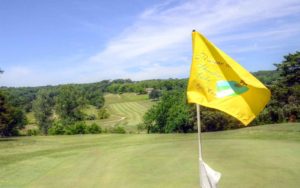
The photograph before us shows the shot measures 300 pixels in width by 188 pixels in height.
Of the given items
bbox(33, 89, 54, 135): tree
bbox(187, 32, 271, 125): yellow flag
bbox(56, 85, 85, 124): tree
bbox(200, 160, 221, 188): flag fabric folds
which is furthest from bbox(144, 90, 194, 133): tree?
bbox(187, 32, 271, 125): yellow flag

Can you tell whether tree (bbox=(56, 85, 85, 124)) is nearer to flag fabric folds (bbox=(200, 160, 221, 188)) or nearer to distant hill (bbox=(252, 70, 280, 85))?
distant hill (bbox=(252, 70, 280, 85))

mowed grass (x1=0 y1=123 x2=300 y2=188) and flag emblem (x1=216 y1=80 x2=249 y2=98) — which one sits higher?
flag emblem (x1=216 y1=80 x2=249 y2=98)

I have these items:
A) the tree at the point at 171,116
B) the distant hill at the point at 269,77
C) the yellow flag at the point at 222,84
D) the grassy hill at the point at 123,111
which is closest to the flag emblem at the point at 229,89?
the yellow flag at the point at 222,84

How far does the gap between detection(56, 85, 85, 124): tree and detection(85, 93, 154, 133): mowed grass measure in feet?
24.3

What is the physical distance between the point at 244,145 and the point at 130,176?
9.53 m

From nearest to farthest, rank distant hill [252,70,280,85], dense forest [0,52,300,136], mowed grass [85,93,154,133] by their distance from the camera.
A: dense forest [0,52,300,136], distant hill [252,70,280,85], mowed grass [85,93,154,133]

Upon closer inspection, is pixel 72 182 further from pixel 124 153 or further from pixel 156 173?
pixel 124 153

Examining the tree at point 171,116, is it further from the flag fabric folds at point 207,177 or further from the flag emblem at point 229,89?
the flag emblem at point 229,89

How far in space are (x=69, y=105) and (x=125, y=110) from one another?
44999 millimetres

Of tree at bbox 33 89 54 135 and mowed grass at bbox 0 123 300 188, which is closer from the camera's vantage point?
mowed grass at bbox 0 123 300 188

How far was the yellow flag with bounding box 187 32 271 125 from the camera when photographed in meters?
8.70

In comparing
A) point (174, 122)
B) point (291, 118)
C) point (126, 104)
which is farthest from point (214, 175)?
point (126, 104)

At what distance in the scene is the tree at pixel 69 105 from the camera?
101 m

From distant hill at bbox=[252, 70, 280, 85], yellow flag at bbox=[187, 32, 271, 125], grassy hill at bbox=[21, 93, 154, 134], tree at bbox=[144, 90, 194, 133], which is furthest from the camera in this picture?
grassy hill at bbox=[21, 93, 154, 134]
